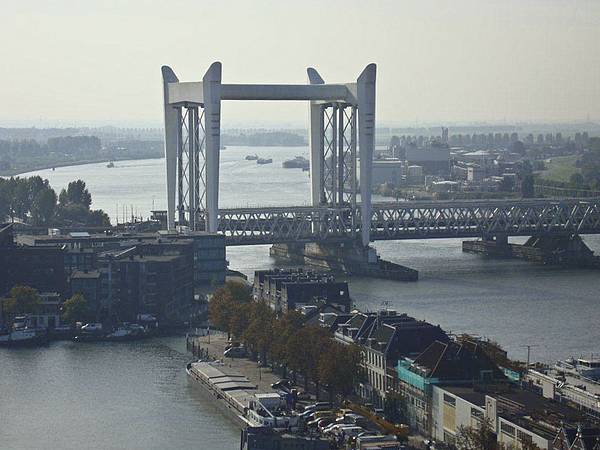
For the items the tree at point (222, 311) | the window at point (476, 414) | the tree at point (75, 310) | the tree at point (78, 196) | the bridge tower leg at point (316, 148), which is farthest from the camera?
the tree at point (78, 196)

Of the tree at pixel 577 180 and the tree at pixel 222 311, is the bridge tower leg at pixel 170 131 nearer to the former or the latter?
the tree at pixel 222 311

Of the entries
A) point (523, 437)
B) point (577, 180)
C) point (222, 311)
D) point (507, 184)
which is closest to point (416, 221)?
point (222, 311)

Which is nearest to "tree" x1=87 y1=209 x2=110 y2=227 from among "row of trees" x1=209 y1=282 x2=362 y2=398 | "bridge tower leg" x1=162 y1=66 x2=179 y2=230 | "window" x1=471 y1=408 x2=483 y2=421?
"bridge tower leg" x1=162 y1=66 x2=179 y2=230

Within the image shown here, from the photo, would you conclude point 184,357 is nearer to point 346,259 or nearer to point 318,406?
point 318,406

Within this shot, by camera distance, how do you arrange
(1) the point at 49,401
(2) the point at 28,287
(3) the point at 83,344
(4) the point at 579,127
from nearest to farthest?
(1) the point at 49,401
(3) the point at 83,344
(2) the point at 28,287
(4) the point at 579,127

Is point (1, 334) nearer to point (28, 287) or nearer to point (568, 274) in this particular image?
point (28, 287)

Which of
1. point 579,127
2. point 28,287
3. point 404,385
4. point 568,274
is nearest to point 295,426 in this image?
point 404,385

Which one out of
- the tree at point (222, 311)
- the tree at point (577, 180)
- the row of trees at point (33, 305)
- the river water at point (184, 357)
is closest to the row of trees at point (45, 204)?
the river water at point (184, 357)
